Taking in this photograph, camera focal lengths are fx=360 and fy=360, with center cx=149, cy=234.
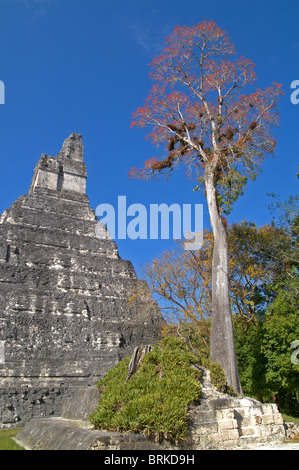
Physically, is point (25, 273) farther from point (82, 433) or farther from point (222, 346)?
point (82, 433)

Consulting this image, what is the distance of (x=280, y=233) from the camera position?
47.5 feet

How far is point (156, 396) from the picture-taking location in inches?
229

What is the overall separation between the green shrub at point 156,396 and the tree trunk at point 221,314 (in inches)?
48.2

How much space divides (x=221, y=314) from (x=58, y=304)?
18.8 feet

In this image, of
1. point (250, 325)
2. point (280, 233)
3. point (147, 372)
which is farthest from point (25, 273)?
point (280, 233)

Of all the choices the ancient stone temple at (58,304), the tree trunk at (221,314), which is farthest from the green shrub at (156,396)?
the ancient stone temple at (58,304)

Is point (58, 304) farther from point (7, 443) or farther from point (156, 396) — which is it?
point (156, 396)

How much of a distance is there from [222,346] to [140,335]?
4.63 m

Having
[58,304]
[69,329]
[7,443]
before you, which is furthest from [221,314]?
[58,304]

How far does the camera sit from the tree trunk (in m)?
8.15

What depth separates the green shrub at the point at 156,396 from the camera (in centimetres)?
533

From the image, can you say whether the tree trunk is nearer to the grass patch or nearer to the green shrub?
the green shrub

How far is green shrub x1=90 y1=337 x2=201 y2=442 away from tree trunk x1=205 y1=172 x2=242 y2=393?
1.22 meters

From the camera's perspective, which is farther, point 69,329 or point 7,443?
point 69,329
